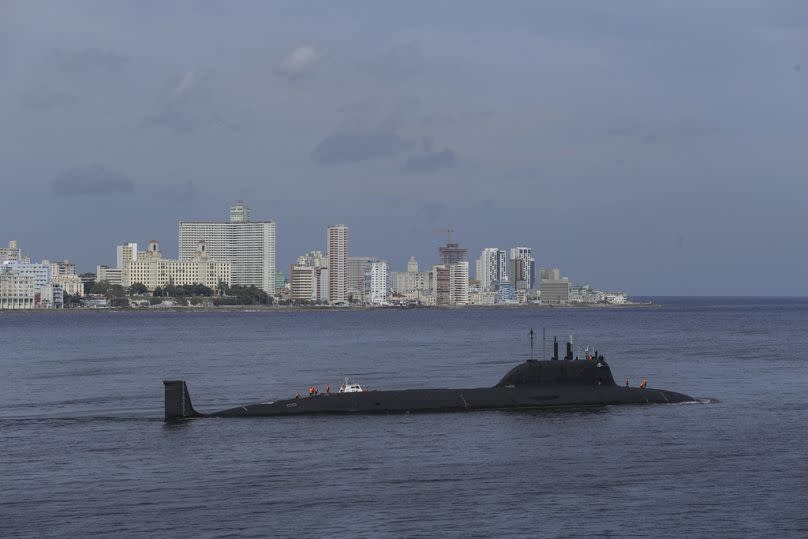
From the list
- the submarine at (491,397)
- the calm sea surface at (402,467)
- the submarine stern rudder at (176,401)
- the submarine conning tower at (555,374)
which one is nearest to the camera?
the calm sea surface at (402,467)

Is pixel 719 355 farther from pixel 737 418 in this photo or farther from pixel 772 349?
pixel 737 418

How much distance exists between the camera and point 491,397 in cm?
5400

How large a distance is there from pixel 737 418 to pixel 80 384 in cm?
4103

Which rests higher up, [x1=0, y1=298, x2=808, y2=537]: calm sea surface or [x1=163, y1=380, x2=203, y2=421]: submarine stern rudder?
[x1=163, y1=380, x2=203, y2=421]: submarine stern rudder

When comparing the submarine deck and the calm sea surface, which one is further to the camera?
the submarine deck

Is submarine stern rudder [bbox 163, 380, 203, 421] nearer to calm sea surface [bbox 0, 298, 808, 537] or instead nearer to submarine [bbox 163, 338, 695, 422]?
submarine [bbox 163, 338, 695, 422]

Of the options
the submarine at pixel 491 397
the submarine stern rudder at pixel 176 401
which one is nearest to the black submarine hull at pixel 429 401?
the submarine at pixel 491 397

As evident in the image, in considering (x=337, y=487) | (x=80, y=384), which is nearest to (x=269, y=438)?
(x=337, y=487)

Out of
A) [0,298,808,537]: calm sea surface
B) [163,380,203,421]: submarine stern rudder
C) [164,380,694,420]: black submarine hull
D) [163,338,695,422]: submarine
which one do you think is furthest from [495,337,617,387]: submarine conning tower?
[163,380,203,421]: submarine stern rudder

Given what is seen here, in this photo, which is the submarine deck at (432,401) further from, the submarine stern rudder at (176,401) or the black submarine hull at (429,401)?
the submarine stern rudder at (176,401)

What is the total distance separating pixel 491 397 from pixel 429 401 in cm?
284

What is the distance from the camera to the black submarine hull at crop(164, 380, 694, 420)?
52688mm

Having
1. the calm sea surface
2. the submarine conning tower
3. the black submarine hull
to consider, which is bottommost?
the calm sea surface

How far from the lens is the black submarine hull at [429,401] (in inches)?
2074
